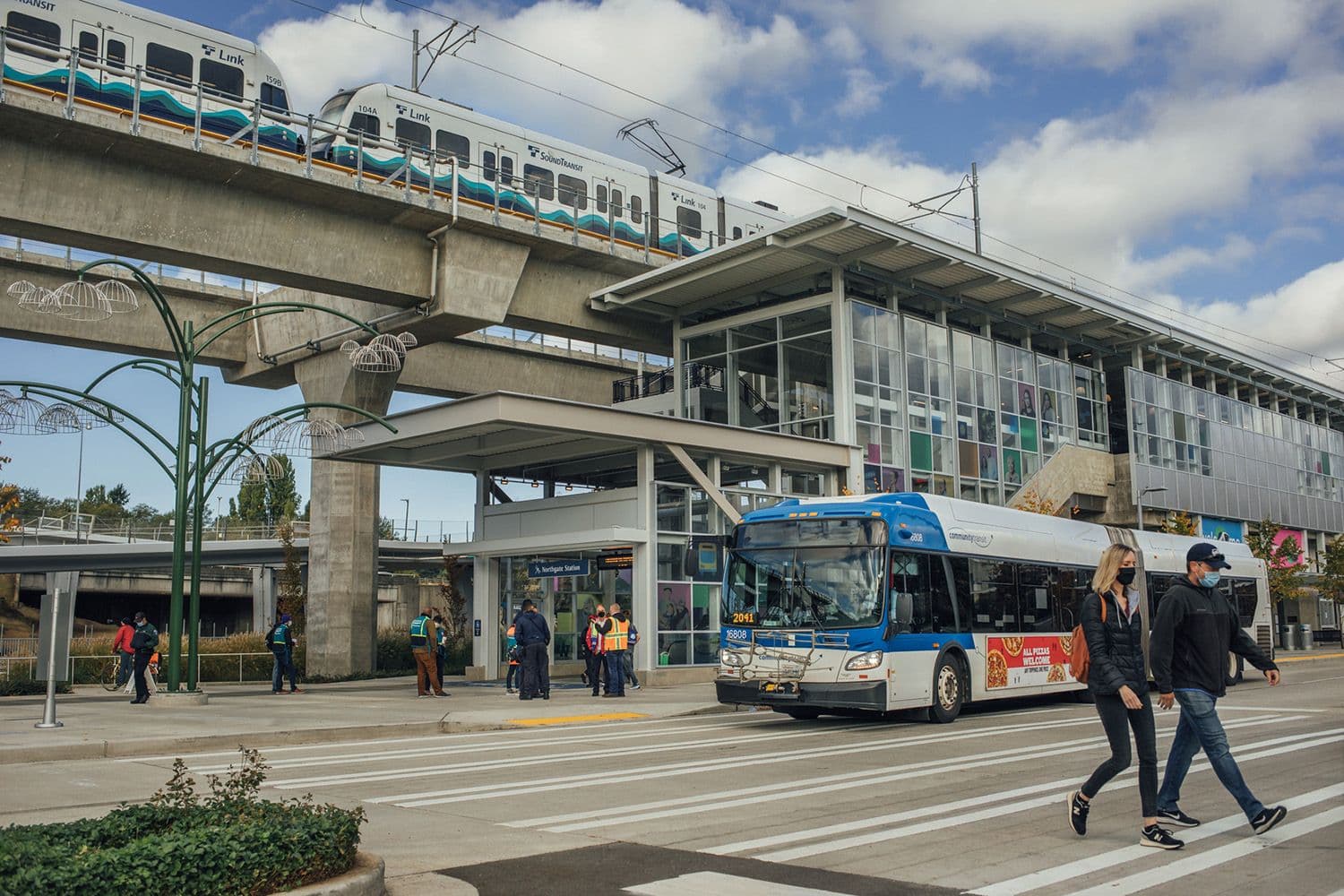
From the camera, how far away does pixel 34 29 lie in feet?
85.9

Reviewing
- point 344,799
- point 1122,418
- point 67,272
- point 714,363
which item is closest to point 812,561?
point 344,799

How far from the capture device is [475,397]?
82.6ft

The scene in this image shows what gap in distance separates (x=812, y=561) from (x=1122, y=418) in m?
33.4

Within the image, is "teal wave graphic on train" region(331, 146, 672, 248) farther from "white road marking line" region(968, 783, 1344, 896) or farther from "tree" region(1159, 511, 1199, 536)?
"white road marking line" region(968, 783, 1344, 896)

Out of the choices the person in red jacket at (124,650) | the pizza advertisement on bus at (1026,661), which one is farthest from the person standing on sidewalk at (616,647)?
the person in red jacket at (124,650)

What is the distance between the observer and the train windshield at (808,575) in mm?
17422

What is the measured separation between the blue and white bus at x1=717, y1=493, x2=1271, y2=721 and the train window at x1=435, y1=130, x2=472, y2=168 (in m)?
18.1

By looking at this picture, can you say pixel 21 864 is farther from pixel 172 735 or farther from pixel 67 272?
pixel 67 272

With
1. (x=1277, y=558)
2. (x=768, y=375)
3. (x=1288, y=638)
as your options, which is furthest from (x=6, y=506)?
(x=1288, y=638)

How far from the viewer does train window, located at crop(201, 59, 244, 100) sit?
29267 mm

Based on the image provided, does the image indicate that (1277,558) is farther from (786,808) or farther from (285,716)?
(786,808)

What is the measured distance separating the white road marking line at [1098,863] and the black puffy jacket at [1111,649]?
1050mm

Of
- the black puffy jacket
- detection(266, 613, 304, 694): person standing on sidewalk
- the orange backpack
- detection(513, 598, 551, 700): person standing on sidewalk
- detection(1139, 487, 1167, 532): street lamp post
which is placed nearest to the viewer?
the black puffy jacket

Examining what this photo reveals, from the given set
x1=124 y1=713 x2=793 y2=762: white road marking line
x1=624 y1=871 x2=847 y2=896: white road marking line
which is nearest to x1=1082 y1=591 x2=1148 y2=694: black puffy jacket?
x1=624 y1=871 x2=847 y2=896: white road marking line
